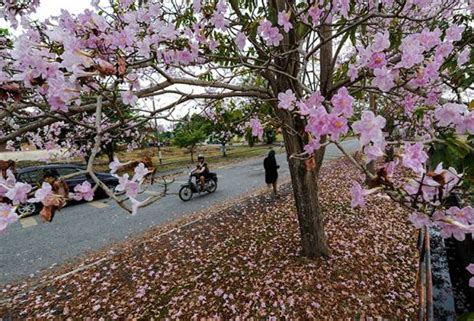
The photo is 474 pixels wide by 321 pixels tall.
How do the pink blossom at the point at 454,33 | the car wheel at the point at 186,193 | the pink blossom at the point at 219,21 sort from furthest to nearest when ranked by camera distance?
1. the car wheel at the point at 186,193
2. the pink blossom at the point at 219,21
3. the pink blossom at the point at 454,33

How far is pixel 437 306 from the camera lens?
76.6 inches

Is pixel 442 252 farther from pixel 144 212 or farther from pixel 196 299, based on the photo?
pixel 144 212

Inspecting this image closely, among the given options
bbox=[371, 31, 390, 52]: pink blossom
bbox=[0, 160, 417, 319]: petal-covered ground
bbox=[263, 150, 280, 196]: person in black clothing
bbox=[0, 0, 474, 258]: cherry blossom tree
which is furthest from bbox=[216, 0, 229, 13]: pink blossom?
bbox=[263, 150, 280, 196]: person in black clothing

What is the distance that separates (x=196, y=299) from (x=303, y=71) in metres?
3.12

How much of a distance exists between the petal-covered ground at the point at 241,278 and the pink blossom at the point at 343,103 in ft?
8.52

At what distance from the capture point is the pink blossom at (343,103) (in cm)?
123

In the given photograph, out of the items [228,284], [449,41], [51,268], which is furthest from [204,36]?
[51,268]

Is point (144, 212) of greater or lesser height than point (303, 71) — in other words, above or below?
below

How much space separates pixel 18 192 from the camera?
1.10m

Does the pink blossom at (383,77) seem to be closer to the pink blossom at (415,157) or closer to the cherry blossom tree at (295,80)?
the cherry blossom tree at (295,80)

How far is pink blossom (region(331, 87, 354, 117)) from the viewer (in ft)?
4.03

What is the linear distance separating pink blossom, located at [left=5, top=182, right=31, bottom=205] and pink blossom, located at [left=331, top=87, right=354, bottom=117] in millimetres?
1467

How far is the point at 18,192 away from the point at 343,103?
60.6 inches

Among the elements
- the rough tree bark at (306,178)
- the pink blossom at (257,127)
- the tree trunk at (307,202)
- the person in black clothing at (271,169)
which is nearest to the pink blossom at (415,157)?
the pink blossom at (257,127)
